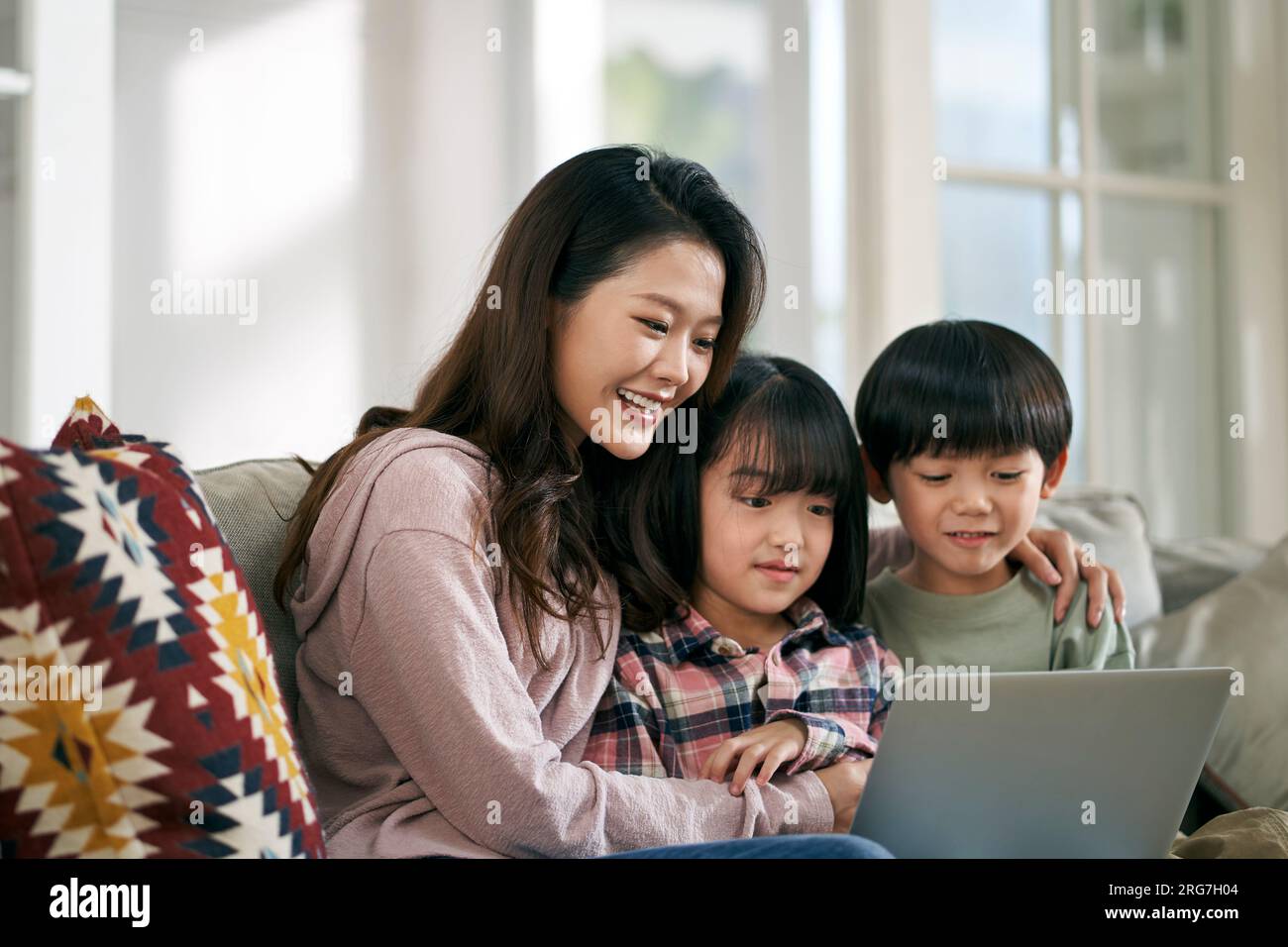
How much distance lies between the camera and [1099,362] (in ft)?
9.51

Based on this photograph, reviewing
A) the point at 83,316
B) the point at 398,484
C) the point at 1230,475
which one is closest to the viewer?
the point at 398,484

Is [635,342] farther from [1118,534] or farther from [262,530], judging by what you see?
[1118,534]

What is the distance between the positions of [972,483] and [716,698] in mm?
443

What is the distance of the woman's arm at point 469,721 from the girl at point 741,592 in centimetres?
17

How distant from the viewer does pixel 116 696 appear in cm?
87

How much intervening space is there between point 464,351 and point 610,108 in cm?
160

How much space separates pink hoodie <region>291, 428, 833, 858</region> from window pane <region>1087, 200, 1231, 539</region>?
1935mm

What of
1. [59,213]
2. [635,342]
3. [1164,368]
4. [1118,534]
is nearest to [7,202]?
[59,213]

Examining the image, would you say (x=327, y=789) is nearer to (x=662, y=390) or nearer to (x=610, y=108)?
(x=662, y=390)

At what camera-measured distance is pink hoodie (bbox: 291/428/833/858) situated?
1.14 meters

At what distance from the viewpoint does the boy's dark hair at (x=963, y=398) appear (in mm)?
1570

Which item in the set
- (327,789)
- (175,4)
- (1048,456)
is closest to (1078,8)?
(1048,456)

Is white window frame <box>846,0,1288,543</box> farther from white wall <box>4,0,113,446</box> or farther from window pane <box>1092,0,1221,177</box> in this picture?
white wall <box>4,0,113,446</box>

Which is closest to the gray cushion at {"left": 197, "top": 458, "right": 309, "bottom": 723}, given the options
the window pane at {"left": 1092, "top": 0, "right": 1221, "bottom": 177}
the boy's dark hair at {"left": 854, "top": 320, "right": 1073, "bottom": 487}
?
the boy's dark hair at {"left": 854, "top": 320, "right": 1073, "bottom": 487}
